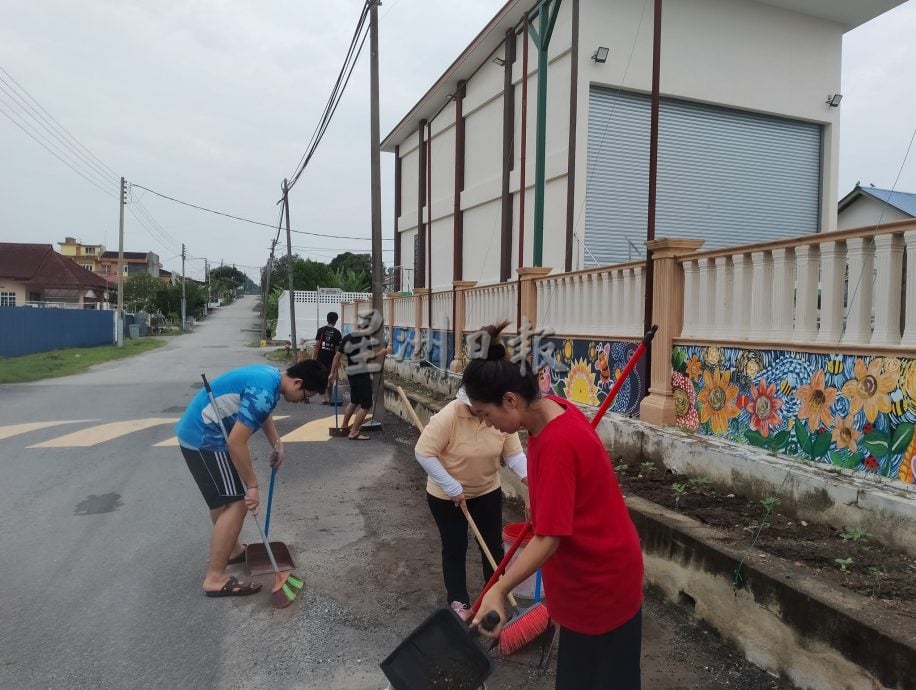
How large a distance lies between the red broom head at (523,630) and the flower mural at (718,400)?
2250 mm

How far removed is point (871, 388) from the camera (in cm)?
374

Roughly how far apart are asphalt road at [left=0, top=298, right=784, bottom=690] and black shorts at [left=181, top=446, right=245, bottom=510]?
2.00 feet

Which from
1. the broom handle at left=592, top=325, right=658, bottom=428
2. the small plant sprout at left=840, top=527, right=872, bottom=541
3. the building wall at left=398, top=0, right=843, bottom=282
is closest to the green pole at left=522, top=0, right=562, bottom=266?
the building wall at left=398, top=0, right=843, bottom=282

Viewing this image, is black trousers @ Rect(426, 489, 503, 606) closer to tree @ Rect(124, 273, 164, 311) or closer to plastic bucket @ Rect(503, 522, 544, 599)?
plastic bucket @ Rect(503, 522, 544, 599)

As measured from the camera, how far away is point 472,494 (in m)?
3.64

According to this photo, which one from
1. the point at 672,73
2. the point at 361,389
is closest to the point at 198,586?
the point at 361,389

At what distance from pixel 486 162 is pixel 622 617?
46.6ft

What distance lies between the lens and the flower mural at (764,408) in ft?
14.3

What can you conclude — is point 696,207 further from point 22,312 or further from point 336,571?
point 22,312

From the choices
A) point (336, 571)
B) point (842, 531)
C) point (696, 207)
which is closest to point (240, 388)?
point (336, 571)

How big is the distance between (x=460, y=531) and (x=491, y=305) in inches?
237

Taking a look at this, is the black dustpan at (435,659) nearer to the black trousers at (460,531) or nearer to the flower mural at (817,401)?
the black trousers at (460,531)

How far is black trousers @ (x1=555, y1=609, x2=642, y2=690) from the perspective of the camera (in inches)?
81.8

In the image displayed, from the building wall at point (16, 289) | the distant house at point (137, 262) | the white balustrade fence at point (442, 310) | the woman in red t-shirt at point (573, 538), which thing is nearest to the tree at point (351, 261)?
the distant house at point (137, 262)
